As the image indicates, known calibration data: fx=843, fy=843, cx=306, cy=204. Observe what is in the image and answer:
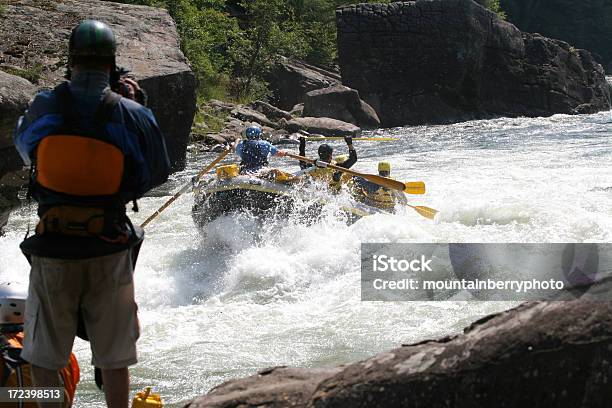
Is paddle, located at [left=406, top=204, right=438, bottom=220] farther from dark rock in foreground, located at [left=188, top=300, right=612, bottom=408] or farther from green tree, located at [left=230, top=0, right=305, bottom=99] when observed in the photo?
green tree, located at [left=230, top=0, right=305, bottom=99]

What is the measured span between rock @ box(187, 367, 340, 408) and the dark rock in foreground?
0.16m

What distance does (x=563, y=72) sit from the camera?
27719 mm

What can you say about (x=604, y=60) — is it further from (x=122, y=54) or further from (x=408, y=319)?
(x=408, y=319)

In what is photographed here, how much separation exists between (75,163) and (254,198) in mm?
6621

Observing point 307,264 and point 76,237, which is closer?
point 76,237

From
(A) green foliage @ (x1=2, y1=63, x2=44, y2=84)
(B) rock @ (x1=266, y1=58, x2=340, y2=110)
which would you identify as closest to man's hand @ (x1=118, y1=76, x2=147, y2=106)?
(A) green foliage @ (x1=2, y1=63, x2=44, y2=84)

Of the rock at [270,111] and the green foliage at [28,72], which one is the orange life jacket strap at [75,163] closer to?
the green foliage at [28,72]

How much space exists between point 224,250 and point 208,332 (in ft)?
8.41

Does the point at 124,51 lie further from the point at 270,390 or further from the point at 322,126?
the point at 270,390

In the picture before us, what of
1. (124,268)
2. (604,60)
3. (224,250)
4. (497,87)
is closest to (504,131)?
(497,87)

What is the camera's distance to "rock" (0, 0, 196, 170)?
494 inches

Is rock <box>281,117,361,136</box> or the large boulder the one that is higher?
the large boulder

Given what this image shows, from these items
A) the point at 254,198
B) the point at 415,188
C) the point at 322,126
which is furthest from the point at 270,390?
the point at 322,126

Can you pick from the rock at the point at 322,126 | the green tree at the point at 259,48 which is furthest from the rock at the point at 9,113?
the green tree at the point at 259,48
